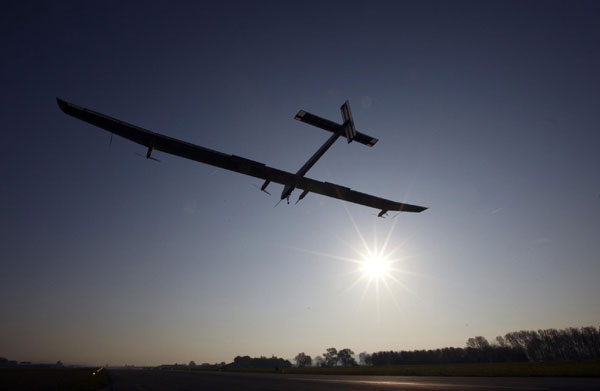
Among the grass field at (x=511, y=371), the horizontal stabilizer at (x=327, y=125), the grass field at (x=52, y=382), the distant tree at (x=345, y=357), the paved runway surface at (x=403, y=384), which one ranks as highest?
the horizontal stabilizer at (x=327, y=125)

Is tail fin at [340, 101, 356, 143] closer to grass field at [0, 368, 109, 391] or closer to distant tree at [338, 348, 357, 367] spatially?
grass field at [0, 368, 109, 391]

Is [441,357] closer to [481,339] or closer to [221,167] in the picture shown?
[481,339]

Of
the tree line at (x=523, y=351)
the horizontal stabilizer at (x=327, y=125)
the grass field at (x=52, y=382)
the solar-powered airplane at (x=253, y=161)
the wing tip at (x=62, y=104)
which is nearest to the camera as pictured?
the wing tip at (x=62, y=104)

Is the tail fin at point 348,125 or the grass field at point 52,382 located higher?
the tail fin at point 348,125

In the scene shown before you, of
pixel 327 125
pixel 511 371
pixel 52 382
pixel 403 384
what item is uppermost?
pixel 327 125

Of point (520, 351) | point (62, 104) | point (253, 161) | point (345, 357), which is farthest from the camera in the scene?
point (345, 357)

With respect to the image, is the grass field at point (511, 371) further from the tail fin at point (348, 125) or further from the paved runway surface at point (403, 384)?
the tail fin at point (348, 125)

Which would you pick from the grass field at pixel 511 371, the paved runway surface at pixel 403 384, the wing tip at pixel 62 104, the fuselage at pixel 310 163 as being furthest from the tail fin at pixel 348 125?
the grass field at pixel 511 371

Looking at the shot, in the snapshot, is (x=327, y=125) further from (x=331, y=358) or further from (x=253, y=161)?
(x=331, y=358)

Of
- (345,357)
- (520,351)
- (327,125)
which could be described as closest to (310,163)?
(327,125)
